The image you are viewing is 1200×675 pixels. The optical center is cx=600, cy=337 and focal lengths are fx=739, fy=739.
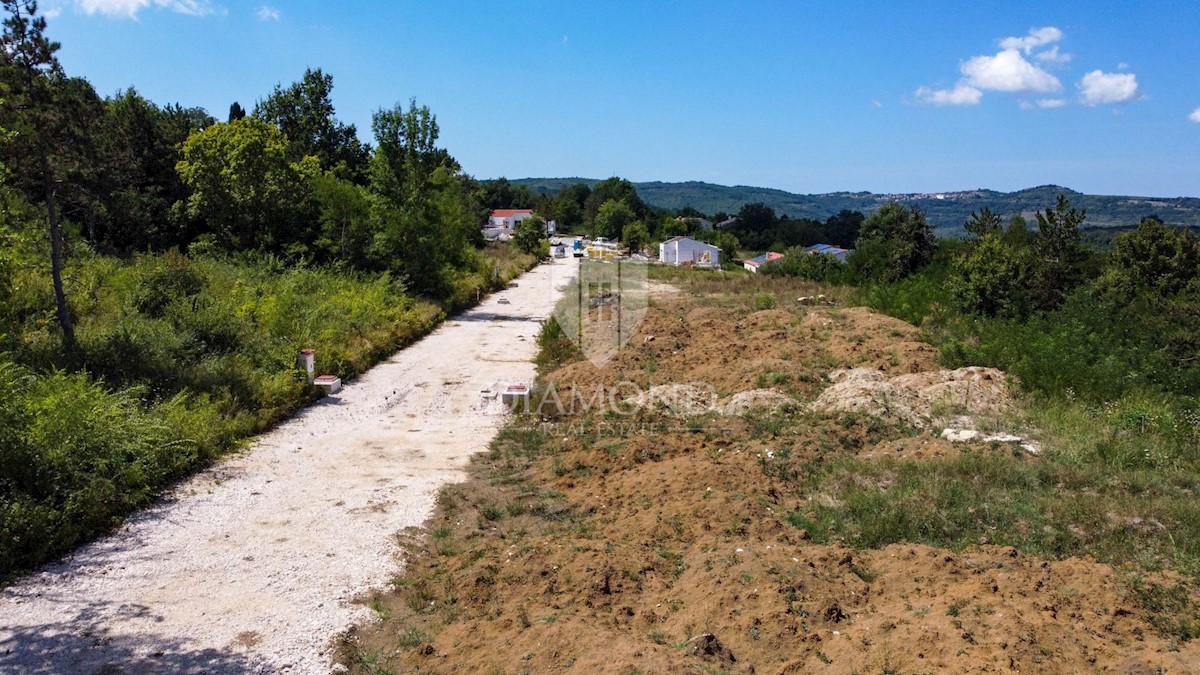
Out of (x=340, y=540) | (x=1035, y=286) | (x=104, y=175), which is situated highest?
(x=104, y=175)

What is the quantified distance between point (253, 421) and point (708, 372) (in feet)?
24.9

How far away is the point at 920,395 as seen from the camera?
1126 centimetres

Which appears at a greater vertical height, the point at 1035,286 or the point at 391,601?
the point at 1035,286

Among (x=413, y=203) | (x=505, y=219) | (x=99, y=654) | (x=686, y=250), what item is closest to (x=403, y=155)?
(x=413, y=203)

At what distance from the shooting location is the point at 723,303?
79.4 ft

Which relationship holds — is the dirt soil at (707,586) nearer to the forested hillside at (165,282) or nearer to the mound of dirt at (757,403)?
the mound of dirt at (757,403)

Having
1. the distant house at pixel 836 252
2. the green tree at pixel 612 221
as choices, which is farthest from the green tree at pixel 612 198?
the distant house at pixel 836 252

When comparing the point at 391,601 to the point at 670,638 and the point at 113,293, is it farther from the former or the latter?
the point at 113,293

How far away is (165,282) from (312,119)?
81.0ft

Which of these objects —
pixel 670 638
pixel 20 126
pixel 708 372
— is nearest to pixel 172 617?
pixel 670 638

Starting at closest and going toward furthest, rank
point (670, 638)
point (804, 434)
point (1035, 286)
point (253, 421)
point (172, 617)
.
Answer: point (670, 638) → point (172, 617) → point (804, 434) → point (253, 421) → point (1035, 286)

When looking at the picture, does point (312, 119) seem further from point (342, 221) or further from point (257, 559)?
point (257, 559)

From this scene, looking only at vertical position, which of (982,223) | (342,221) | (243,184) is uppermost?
(243,184)

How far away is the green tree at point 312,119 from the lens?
36.7 metres
